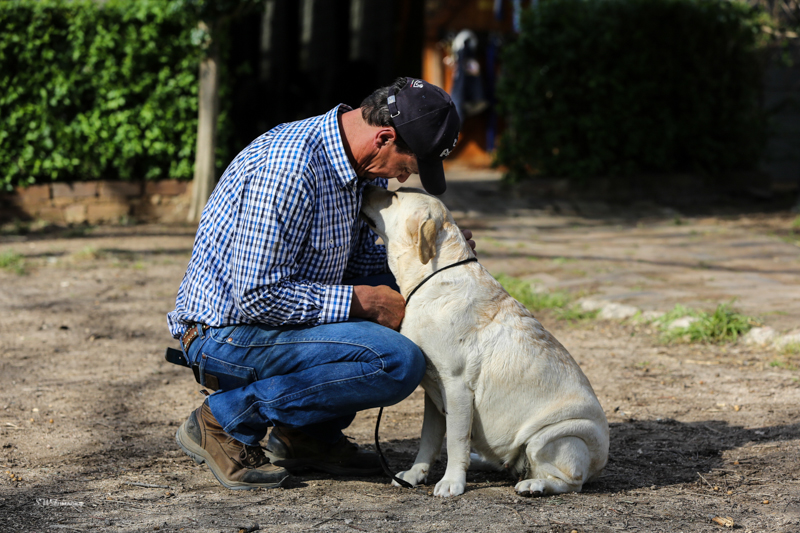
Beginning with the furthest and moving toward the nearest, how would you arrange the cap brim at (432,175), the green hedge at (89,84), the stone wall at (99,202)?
the stone wall at (99,202), the green hedge at (89,84), the cap brim at (432,175)

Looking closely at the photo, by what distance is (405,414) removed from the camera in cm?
425

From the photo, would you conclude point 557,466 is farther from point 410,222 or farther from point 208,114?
point 208,114

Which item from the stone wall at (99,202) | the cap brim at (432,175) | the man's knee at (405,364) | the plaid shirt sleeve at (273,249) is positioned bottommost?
the stone wall at (99,202)

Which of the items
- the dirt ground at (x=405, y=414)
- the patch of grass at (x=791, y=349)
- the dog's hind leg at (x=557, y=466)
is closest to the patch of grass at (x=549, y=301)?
the dirt ground at (x=405, y=414)

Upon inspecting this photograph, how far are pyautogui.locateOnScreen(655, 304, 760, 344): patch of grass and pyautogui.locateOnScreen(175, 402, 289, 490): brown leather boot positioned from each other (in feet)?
11.0

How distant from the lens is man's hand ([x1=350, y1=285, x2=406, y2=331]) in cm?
306

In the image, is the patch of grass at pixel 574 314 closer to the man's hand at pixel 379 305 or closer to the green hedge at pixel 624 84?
the man's hand at pixel 379 305

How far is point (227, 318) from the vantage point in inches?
121

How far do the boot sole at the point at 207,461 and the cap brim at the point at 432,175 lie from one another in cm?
135

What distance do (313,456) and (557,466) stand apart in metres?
1.09

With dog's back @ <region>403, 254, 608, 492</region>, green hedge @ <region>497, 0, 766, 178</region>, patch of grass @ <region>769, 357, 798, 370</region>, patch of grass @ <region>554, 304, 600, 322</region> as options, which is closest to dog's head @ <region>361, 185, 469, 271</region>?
dog's back @ <region>403, 254, 608, 492</region>

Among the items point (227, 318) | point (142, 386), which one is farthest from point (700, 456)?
point (142, 386)

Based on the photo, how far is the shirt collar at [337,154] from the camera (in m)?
3.05

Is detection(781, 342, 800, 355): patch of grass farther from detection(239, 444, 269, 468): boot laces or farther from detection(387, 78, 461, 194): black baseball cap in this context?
detection(239, 444, 269, 468): boot laces
